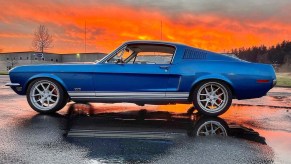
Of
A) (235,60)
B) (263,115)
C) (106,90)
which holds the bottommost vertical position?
(263,115)

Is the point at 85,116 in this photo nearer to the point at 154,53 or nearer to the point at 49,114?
the point at 49,114

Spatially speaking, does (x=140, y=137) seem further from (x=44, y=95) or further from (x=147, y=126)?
(x=44, y=95)

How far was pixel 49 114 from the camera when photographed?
21.1 feet

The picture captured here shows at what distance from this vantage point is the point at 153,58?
690 cm

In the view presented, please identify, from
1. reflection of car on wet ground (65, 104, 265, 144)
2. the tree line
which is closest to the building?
reflection of car on wet ground (65, 104, 265, 144)

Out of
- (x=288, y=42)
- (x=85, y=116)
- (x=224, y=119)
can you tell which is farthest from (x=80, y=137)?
(x=288, y=42)

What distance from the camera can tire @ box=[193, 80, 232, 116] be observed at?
6.43 m

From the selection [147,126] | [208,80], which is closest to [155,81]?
[208,80]

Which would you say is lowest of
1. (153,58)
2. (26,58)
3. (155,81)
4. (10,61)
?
(10,61)

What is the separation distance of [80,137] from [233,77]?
326 centimetres

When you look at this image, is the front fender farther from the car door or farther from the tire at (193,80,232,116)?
the tire at (193,80,232,116)

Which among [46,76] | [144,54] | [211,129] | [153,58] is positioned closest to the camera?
[211,129]

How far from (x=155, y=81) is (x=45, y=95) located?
218 cm

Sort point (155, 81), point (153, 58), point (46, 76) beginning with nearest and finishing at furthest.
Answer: point (155, 81) < point (46, 76) < point (153, 58)
